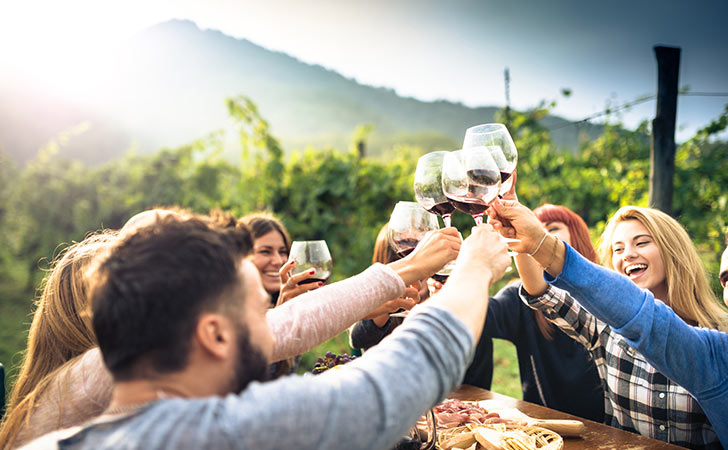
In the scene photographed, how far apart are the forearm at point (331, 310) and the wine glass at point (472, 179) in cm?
31

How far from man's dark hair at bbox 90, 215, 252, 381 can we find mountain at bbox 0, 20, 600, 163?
1036cm

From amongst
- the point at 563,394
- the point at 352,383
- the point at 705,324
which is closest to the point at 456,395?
the point at 563,394

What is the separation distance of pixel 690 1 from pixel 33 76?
37.1 ft

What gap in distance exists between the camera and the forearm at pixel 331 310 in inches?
59.2

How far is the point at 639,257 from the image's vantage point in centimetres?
239

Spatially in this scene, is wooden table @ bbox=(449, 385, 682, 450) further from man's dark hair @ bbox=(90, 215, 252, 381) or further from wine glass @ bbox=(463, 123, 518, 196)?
man's dark hair @ bbox=(90, 215, 252, 381)

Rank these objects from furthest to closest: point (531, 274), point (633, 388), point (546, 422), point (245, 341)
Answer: point (633, 388) < point (531, 274) < point (546, 422) < point (245, 341)

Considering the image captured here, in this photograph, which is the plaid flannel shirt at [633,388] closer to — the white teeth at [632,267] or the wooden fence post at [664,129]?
the white teeth at [632,267]

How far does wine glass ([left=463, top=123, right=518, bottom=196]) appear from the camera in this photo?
145cm

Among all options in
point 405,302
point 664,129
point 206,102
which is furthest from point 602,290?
point 206,102

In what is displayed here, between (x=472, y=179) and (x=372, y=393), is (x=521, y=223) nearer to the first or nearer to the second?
(x=472, y=179)

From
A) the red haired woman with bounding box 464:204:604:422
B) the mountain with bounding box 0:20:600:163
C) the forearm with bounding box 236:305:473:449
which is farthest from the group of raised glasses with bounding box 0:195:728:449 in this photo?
the mountain with bounding box 0:20:600:163

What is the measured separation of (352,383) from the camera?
0.85 meters

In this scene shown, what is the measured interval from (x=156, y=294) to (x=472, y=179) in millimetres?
868
